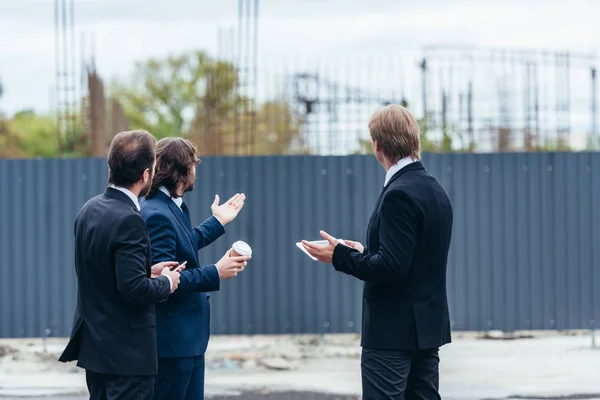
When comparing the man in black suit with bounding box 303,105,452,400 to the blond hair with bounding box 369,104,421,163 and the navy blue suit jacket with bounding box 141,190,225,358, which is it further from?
the navy blue suit jacket with bounding box 141,190,225,358

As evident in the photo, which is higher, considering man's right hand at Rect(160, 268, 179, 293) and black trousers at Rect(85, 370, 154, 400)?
man's right hand at Rect(160, 268, 179, 293)

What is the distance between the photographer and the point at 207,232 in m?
4.62

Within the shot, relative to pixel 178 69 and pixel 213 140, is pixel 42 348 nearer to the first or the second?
pixel 213 140

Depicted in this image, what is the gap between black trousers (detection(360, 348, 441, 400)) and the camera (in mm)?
3693

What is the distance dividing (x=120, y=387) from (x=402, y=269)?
Result: 1258 millimetres

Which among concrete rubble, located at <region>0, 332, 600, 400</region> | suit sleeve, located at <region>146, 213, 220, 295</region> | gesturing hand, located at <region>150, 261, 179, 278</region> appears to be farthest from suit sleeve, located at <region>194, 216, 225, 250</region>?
concrete rubble, located at <region>0, 332, 600, 400</region>

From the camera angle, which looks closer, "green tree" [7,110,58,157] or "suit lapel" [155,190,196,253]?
"suit lapel" [155,190,196,253]

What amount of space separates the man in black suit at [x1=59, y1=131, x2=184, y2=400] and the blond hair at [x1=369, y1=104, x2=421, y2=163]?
1.02m

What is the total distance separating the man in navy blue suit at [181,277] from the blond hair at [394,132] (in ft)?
2.82

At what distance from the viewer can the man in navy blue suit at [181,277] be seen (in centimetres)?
395

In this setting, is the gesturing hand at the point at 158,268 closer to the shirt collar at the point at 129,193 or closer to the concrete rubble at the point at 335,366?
the shirt collar at the point at 129,193

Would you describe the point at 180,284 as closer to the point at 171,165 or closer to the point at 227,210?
the point at 171,165

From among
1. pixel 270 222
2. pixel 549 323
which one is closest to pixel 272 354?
pixel 270 222

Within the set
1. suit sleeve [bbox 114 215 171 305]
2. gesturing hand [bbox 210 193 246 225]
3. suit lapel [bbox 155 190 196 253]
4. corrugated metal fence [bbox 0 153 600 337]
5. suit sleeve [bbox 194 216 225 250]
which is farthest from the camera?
Result: corrugated metal fence [bbox 0 153 600 337]
